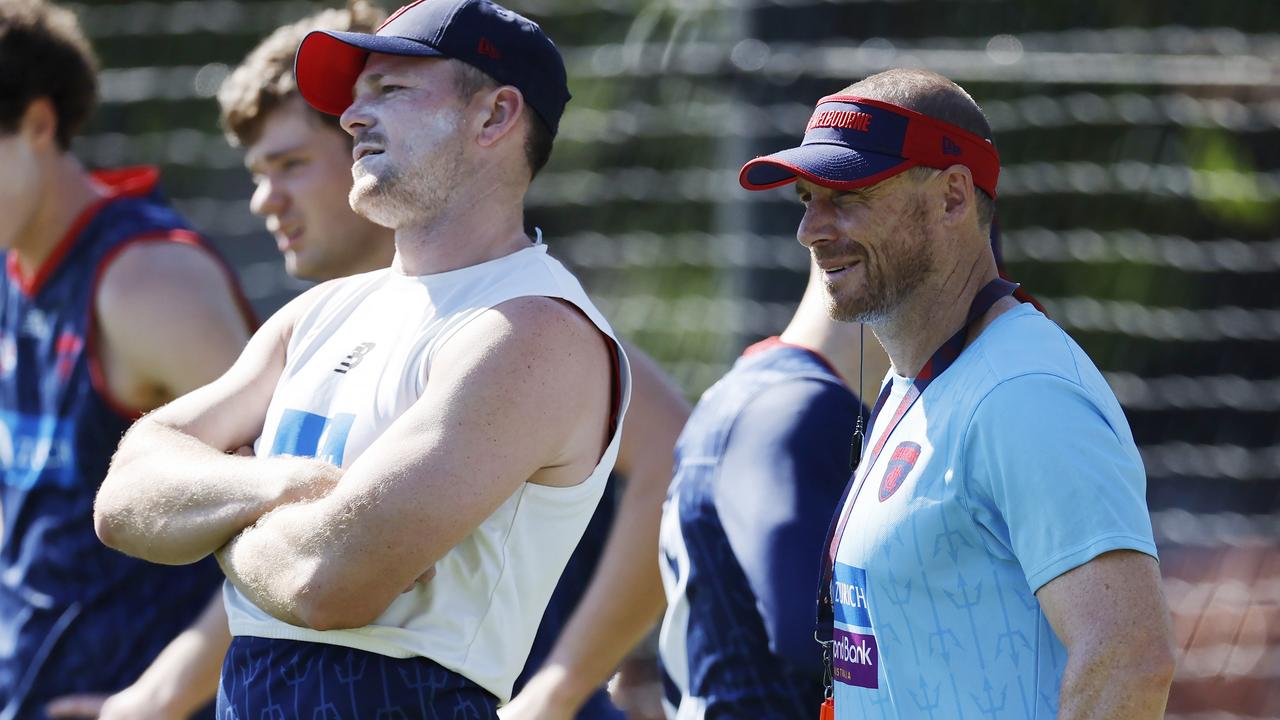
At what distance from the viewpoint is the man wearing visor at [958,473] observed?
207cm

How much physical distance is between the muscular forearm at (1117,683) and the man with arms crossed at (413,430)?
34.7 inches

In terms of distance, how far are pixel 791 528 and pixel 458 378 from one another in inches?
28.7

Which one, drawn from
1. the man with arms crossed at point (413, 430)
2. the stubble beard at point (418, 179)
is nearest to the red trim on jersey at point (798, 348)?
the man with arms crossed at point (413, 430)

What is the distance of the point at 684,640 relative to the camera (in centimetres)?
317

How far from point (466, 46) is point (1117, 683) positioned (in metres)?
1.48

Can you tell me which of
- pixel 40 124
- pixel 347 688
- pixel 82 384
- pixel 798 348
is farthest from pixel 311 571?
pixel 40 124

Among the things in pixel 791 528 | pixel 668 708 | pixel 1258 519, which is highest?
pixel 791 528

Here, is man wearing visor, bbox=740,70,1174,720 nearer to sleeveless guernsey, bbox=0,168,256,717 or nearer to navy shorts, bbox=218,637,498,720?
navy shorts, bbox=218,637,498,720

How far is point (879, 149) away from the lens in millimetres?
2377

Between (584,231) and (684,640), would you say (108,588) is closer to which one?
(684,640)

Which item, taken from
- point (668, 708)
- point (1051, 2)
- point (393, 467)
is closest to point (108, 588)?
point (668, 708)

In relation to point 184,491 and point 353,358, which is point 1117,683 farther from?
point 184,491

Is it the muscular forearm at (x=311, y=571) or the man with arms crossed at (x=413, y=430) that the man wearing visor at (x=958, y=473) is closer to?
the man with arms crossed at (x=413, y=430)

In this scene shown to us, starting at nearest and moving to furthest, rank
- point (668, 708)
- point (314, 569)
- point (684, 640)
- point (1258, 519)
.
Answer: point (314, 569), point (684, 640), point (668, 708), point (1258, 519)
